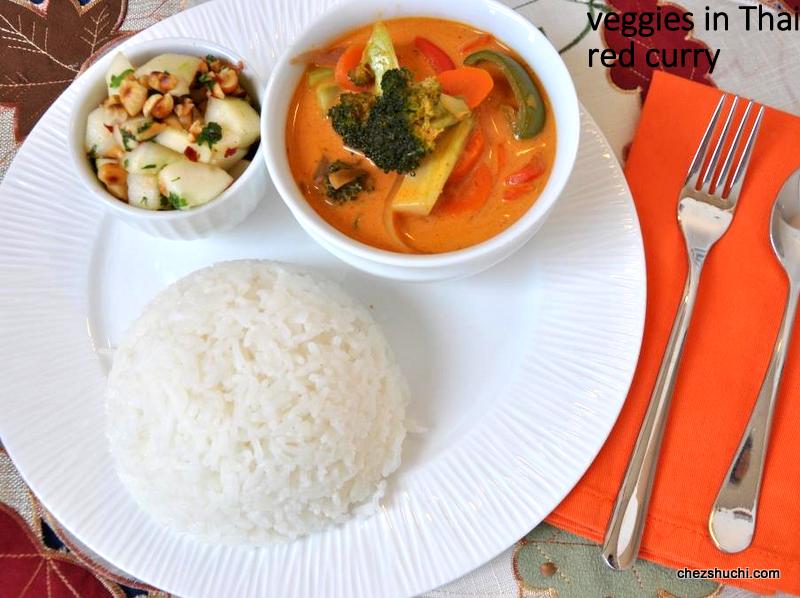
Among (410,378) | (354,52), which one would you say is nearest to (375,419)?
(410,378)

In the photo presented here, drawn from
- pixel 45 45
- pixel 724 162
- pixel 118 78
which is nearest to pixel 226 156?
pixel 118 78

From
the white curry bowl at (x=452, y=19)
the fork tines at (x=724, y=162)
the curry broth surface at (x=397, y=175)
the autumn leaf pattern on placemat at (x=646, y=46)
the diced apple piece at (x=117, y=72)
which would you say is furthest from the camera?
the autumn leaf pattern on placemat at (x=646, y=46)

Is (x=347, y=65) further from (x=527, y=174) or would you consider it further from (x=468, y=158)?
(x=527, y=174)

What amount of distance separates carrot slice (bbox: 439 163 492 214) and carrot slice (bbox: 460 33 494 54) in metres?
0.37

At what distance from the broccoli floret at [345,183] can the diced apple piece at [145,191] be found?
18.2 inches

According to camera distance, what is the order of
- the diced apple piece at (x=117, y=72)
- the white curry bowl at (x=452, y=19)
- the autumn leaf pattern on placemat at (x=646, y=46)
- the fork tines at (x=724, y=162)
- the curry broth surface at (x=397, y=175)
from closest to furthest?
the white curry bowl at (x=452, y=19), the curry broth surface at (x=397, y=175), the diced apple piece at (x=117, y=72), the fork tines at (x=724, y=162), the autumn leaf pattern on placemat at (x=646, y=46)

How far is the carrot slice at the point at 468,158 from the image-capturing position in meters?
1.78

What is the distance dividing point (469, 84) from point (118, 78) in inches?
38.3

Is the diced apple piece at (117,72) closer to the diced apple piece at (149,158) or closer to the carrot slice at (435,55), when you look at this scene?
the diced apple piece at (149,158)

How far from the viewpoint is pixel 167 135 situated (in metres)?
1.83

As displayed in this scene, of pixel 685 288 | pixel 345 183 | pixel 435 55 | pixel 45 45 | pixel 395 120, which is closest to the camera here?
pixel 395 120

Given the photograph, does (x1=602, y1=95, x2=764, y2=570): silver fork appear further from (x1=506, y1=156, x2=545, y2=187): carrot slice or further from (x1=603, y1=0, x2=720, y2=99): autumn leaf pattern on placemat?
(x1=506, y1=156, x2=545, y2=187): carrot slice

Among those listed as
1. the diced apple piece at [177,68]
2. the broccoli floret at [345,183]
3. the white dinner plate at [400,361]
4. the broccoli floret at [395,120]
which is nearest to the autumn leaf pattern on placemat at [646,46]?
the white dinner plate at [400,361]

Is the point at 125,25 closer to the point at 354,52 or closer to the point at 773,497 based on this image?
the point at 354,52
